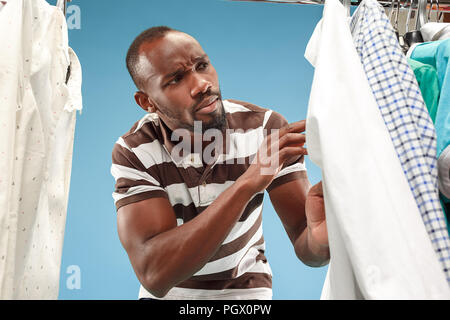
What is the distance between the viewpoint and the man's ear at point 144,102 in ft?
3.32

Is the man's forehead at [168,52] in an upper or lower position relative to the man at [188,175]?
upper

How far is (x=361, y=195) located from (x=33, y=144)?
0.44 meters

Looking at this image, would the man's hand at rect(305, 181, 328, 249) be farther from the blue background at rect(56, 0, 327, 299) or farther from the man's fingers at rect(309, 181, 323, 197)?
the blue background at rect(56, 0, 327, 299)

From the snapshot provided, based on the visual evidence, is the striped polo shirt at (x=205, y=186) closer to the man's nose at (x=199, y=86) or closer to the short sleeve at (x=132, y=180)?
the short sleeve at (x=132, y=180)

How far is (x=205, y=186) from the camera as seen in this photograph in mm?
966

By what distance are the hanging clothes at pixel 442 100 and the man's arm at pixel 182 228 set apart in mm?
230

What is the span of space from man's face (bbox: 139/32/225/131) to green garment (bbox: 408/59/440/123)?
45cm

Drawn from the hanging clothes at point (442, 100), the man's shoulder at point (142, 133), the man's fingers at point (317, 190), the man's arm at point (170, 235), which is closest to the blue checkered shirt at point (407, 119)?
the hanging clothes at point (442, 100)

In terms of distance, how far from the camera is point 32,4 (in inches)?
25.7

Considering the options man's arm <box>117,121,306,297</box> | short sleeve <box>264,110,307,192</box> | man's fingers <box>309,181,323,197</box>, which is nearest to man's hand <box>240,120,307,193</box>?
man's arm <box>117,121,306,297</box>

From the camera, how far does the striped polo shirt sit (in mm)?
950
